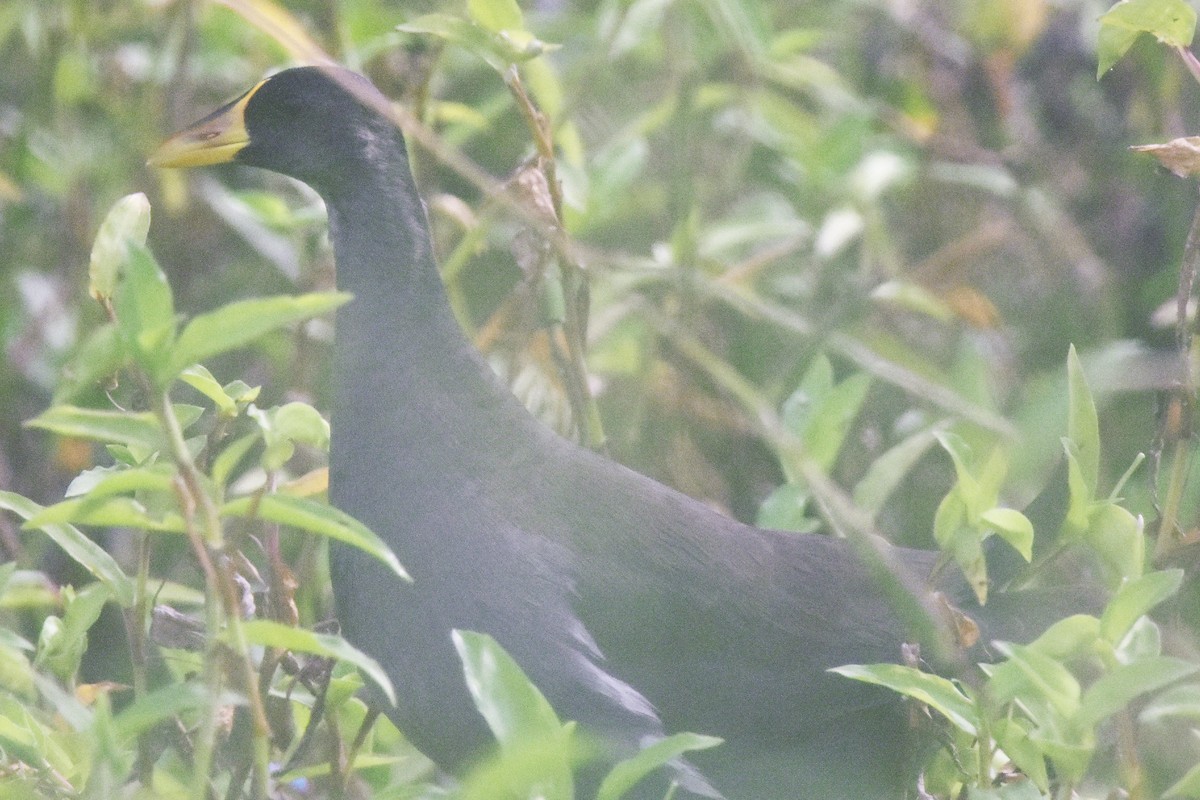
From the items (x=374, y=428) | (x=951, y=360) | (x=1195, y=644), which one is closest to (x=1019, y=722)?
(x=1195, y=644)

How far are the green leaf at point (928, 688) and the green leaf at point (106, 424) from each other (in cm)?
47

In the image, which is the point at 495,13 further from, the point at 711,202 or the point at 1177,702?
the point at 711,202

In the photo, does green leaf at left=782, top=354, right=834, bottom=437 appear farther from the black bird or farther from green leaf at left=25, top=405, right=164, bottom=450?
green leaf at left=25, top=405, right=164, bottom=450

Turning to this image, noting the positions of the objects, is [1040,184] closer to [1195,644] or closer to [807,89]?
[807,89]

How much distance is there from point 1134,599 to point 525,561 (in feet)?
1.81

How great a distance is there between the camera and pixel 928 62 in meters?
2.56

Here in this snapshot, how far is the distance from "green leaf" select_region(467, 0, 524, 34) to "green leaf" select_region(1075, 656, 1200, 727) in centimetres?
78

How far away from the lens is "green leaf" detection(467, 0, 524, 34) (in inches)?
55.0

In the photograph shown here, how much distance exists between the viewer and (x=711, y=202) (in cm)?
239

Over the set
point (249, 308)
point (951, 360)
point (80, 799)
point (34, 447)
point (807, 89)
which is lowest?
point (34, 447)

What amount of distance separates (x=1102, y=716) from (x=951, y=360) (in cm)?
138

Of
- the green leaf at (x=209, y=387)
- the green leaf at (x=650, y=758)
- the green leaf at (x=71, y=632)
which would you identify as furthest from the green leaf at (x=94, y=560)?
the green leaf at (x=650, y=758)

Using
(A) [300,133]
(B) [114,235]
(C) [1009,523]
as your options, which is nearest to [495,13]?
(A) [300,133]

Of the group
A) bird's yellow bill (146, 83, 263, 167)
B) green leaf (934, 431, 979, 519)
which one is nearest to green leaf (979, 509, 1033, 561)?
green leaf (934, 431, 979, 519)
